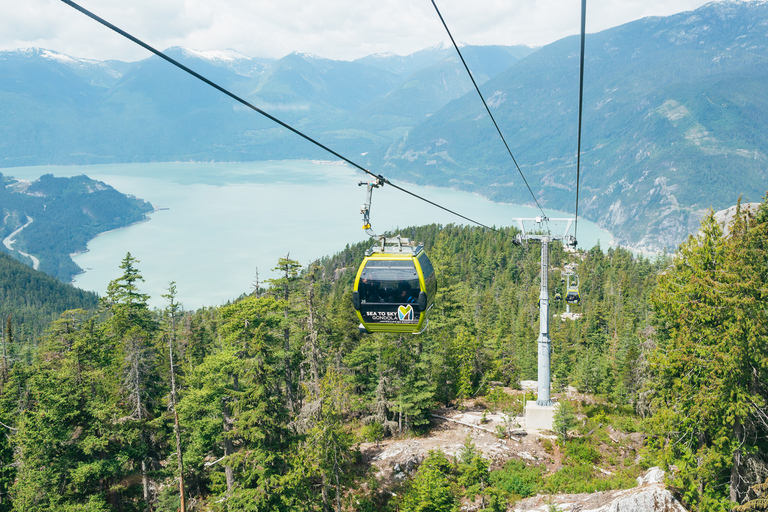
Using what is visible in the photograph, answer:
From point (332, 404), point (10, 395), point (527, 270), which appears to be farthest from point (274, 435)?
point (527, 270)

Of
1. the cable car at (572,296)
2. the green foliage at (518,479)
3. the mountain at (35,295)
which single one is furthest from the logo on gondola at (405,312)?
the mountain at (35,295)

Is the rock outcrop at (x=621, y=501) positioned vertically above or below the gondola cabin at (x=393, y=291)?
below

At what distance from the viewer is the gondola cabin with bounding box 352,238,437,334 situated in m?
11.1

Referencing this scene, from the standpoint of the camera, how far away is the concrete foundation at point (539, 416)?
950 inches

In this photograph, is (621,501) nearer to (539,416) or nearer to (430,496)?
(430,496)

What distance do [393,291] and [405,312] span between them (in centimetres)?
59

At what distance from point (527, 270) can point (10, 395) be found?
297ft

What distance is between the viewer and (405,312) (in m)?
11.4

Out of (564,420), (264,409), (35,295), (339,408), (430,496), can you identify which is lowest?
(35,295)

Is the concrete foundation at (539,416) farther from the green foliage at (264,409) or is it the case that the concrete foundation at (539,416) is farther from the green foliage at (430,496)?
the green foliage at (430,496)

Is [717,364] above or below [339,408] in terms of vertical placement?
above

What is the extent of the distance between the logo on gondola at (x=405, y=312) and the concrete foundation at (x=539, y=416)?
15814mm

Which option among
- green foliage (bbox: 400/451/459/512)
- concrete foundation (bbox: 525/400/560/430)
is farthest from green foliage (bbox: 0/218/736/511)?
concrete foundation (bbox: 525/400/560/430)

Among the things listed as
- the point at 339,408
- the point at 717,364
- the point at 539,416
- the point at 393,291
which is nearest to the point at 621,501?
the point at 717,364
